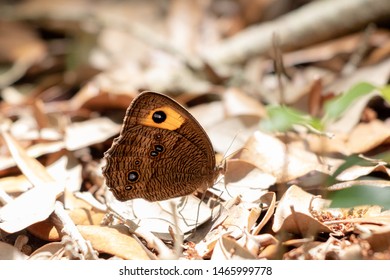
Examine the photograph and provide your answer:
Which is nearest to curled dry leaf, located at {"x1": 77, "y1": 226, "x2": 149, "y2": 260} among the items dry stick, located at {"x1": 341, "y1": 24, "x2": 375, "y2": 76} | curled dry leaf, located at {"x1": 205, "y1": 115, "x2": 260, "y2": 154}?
curled dry leaf, located at {"x1": 205, "y1": 115, "x2": 260, "y2": 154}

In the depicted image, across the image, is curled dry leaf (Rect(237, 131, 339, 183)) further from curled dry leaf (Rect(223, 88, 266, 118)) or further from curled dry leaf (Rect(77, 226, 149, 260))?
curled dry leaf (Rect(77, 226, 149, 260))

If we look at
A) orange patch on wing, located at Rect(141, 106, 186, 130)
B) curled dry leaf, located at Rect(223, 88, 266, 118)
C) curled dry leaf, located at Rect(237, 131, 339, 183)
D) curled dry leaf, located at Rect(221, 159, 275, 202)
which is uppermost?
orange patch on wing, located at Rect(141, 106, 186, 130)

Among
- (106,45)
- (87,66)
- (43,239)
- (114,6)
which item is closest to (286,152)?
(43,239)

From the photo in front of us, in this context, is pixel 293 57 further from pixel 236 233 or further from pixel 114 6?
pixel 236 233

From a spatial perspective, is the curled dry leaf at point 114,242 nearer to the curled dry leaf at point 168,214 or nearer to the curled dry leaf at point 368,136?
the curled dry leaf at point 168,214

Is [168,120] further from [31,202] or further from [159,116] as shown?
[31,202]

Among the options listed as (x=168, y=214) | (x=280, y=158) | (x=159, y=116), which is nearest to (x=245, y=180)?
(x=280, y=158)

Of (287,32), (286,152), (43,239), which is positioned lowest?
(43,239)
